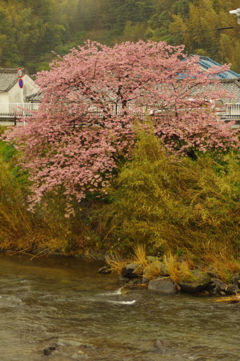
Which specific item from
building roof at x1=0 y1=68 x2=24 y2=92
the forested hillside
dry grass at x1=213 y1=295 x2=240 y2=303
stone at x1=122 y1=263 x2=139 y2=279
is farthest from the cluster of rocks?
the forested hillside

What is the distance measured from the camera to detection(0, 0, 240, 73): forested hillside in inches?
2908

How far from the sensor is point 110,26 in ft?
302

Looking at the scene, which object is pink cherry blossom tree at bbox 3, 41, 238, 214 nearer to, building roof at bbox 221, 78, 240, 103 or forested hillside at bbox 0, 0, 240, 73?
building roof at bbox 221, 78, 240, 103

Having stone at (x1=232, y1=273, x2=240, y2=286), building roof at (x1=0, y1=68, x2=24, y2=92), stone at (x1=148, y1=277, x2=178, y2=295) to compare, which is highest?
building roof at (x1=0, y1=68, x2=24, y2=92)

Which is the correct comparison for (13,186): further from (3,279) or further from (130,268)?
(130,268)

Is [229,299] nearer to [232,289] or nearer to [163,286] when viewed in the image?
[232,289]

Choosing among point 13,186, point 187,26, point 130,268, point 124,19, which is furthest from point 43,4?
point 130,268

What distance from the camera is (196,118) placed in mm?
18797

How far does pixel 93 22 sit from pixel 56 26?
10.0 meters

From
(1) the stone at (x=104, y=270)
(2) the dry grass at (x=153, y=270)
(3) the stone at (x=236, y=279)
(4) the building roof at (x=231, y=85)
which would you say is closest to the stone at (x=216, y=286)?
(3) the stone at (x=236, y=279)

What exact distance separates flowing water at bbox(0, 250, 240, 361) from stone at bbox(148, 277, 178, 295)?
0.32 meters

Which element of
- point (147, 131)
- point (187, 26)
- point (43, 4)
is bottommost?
point (147, 131)

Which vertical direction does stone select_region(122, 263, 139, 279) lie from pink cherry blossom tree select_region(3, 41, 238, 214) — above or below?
below

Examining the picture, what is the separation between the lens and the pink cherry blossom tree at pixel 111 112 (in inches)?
710
